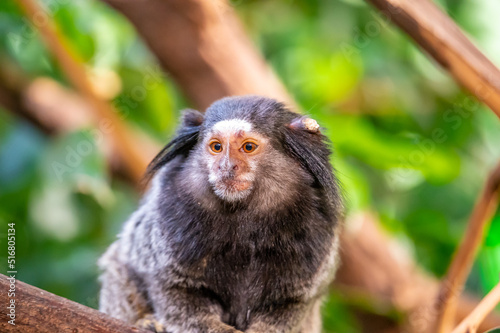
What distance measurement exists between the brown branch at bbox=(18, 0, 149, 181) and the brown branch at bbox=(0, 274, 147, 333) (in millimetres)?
2366

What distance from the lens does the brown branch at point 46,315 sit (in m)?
1.95

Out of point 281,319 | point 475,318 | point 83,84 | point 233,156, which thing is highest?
point 83,84

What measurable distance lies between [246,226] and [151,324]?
2.07 feet

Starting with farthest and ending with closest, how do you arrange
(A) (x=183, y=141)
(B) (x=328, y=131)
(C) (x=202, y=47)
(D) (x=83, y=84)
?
1. (D) (x=83, y=84)
2. (C) (x=202, y=47)
3. (B) (x=328, y=131)
4. (A) (x=183, y=141)

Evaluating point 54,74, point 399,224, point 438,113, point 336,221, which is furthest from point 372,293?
point 54,74

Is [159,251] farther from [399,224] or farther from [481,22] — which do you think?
[481,22]

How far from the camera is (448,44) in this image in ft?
7.63

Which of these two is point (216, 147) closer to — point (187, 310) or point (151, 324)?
point (187, 310)

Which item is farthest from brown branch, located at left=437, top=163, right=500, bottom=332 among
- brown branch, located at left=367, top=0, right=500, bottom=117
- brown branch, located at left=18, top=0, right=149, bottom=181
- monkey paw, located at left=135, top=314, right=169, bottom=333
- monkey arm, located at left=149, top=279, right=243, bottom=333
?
brown branch, located at left=18, top=0, right=149, bottom=181

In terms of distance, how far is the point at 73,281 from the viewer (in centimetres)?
401

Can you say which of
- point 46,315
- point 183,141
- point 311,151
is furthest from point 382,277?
point 46,315

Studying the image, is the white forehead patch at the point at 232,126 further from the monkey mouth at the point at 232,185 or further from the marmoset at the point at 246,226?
the monkey mouth at the point at 232,185

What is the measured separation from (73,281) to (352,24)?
9.94 ft

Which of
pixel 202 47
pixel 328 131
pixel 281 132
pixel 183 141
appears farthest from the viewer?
pixel 202 47
